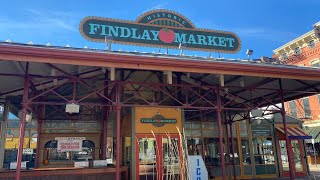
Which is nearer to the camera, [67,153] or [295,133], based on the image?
[67,153]

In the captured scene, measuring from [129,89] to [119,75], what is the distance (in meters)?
1.74

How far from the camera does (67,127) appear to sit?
1463 cm

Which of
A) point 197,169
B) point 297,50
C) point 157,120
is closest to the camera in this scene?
point 197,169

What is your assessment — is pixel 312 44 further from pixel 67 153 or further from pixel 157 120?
pixel 67 153

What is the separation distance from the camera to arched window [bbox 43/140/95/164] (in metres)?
14.2

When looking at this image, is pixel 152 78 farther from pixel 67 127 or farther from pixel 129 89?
pixel 67 127

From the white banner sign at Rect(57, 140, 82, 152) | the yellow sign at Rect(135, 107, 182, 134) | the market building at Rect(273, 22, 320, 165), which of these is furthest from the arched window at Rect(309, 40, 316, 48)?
the white banner sign at Rect(57, 140, 82, 152)

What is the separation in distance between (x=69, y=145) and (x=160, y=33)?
24.0 ft

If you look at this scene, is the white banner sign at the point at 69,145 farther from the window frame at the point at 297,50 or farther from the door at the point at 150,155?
the window frame at the point at 297,50

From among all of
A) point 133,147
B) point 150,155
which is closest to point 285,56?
point 150,155

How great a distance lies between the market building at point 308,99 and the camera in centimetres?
3047

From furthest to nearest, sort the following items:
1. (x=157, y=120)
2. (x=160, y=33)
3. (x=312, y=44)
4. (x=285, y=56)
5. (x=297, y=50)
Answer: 1. (x=285, y=56)
2. (x=297, y=50)
3. (x=312, y=44)
4. (x=160, y=33)
5. (x=157, y=120)

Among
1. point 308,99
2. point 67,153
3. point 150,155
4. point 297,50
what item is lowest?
point 150,155

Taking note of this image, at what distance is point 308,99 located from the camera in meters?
33.8
